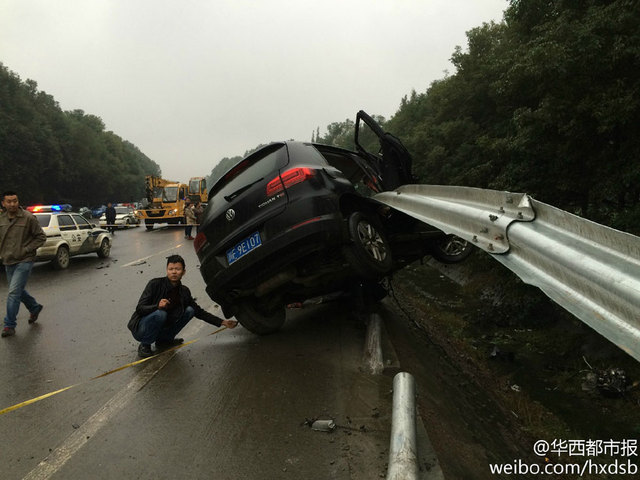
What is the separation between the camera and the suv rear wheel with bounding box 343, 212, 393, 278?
13.1 feet

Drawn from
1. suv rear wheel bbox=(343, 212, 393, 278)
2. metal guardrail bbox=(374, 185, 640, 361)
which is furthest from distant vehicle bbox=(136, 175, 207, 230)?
metal guardrail bbox=(374, 185, 640, 361)

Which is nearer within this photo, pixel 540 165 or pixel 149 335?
pixel 149 335

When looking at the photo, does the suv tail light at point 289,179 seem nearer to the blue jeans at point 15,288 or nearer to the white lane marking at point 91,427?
the white lane marking at point 91,427

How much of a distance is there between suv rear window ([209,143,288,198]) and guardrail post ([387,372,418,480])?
2260 millimetres

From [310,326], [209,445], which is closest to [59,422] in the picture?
[209,445]

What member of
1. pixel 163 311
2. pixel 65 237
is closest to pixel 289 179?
pixel 163 311

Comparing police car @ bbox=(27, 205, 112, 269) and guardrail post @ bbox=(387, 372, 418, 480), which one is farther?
police car @ bbox=(27, 205, 112, 269)

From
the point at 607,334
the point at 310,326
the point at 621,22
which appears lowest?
the point at 310,326

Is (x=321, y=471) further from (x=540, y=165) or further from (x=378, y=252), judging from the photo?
(x=540, y=165)

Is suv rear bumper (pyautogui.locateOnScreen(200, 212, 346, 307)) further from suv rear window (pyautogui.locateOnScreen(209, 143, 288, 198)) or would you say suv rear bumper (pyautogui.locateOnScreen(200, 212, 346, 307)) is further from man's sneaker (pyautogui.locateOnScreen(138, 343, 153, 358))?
man's sneaker (pyautogui.locateOnScreen(138, 343, 153, 358))

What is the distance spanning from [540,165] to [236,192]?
27.1 ft

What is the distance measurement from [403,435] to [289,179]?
2.41 metres

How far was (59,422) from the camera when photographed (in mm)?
3193

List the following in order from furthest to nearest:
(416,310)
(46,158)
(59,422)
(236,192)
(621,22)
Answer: (46,158)
(416,310)
(621,22)
(236,192)
(59,422)
